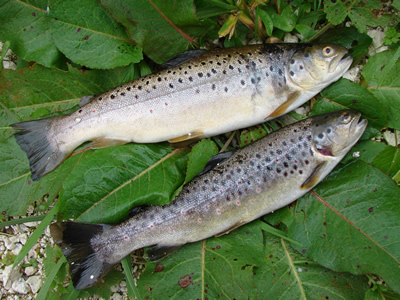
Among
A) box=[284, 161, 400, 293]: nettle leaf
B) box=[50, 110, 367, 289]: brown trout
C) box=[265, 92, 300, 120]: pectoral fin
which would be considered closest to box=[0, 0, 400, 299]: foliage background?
box=[284, 161, 400, 293]: nettle leaf

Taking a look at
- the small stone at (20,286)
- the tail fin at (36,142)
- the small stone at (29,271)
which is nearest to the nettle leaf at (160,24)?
the tail fin at (36,142)

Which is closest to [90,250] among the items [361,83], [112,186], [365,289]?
[112,186]

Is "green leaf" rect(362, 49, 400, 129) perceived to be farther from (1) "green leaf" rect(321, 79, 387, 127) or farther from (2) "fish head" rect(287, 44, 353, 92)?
(2) "fish head" rect(287, 44, 353, 92)

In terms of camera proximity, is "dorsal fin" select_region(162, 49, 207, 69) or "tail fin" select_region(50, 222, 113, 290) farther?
"dorsal fin" select_region(162, 49, 207, 69)

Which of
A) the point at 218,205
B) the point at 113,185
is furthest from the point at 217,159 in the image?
the point at 113,185

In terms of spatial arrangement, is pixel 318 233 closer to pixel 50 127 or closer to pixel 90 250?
pixel 90 250

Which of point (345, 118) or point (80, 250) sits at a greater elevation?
point (345, 118)

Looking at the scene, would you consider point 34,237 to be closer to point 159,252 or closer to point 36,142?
point 36,142
